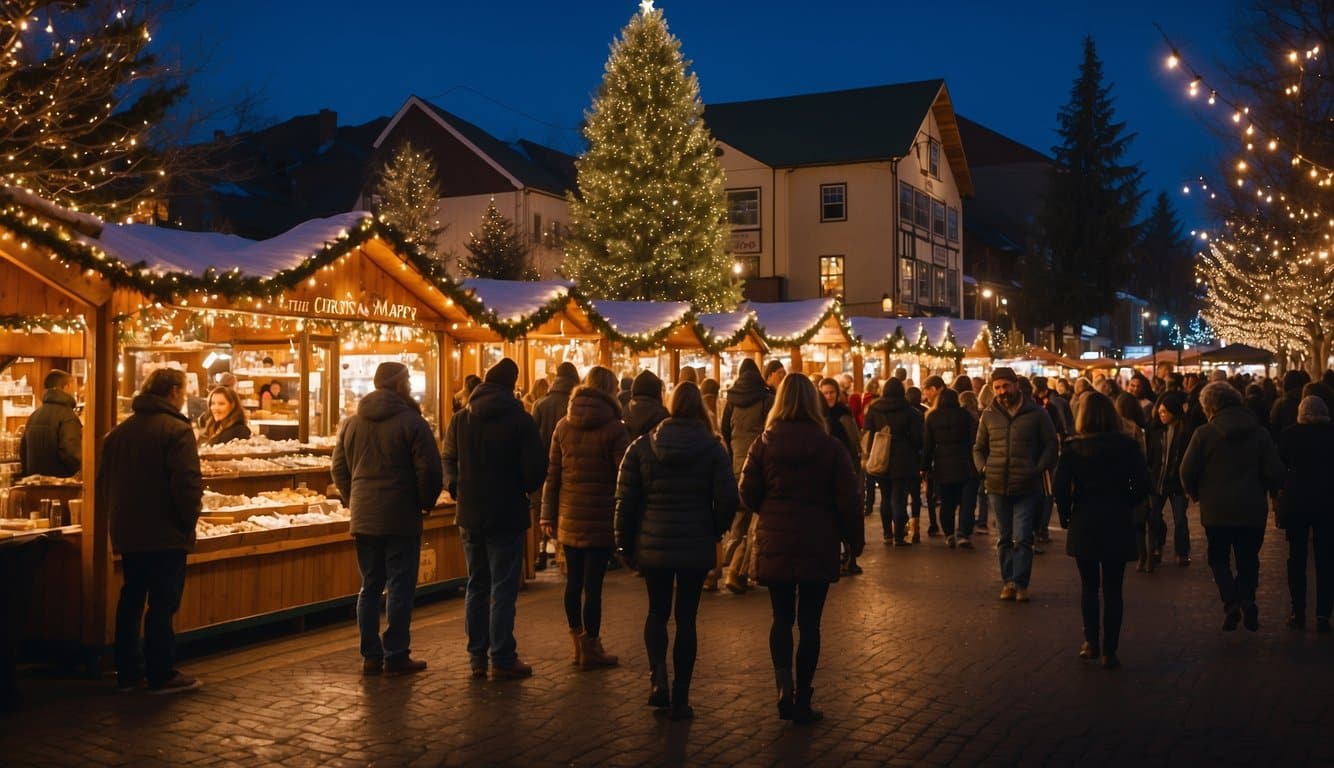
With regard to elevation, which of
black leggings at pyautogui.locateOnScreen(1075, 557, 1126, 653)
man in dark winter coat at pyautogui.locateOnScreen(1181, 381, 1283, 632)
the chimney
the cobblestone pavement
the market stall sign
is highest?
the chimney

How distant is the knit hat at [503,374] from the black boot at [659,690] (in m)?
2.02

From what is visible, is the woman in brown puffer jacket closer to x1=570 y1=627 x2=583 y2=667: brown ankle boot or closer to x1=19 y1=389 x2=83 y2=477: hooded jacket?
x1=570 y1=627 x2=583 y2=667: brown ankle boot

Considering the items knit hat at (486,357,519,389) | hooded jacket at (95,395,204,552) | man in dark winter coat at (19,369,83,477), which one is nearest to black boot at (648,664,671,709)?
knit hat at (486,357,519,389)

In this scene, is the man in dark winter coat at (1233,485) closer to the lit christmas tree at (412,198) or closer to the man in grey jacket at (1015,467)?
the man in grey jacket at (1015,467)

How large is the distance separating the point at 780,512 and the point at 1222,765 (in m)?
2.42

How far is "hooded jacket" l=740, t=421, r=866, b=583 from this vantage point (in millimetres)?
6520

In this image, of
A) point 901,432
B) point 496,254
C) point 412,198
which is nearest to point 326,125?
point 412,198

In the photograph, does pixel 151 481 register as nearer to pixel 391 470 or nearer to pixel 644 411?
pixel 391 470

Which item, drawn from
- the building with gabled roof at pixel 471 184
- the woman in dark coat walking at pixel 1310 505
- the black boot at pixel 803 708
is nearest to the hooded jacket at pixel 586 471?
the black boot at pixel 803 708

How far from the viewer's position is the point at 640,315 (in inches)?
726

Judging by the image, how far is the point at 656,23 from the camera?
1312 inches

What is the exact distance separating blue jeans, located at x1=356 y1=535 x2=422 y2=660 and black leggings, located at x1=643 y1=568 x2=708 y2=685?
67.9 inches

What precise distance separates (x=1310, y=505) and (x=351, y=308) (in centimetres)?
816

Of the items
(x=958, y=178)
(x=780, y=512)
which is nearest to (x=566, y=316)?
(x=780, y=512)
